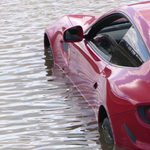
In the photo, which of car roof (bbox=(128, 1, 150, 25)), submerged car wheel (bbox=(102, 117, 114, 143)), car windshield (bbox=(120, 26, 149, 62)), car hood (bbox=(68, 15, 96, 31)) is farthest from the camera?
car hood (bbox=(68, 15, 96, 31))

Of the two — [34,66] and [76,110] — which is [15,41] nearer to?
[34,66]

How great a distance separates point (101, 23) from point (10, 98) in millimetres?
1760

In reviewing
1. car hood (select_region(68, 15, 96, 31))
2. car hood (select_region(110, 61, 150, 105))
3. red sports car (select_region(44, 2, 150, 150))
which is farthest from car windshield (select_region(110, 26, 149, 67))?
car hood (select_region(68, 15, 96, 31))

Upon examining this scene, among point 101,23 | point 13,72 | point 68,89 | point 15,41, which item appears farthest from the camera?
point 15,41

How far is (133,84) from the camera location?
15.6ft

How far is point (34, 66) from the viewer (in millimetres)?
9086

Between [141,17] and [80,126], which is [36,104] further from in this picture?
[141,17]

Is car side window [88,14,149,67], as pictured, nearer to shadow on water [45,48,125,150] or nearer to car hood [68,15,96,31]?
shadow on water [45,48,125,150]

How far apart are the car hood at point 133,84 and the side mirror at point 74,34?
1438mm

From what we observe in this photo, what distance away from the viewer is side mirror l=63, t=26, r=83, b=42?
6512mm

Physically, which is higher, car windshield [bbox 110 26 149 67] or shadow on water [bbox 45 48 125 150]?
car windshield [bbox 110 26 149 67]

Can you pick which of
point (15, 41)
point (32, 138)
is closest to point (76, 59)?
point (32, 138)

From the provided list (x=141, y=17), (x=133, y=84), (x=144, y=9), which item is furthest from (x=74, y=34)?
(x=133, y=84)

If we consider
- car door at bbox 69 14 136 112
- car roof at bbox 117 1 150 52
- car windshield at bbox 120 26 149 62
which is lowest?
car door at bbox 69 14 136 112
